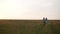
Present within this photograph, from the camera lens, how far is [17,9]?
954 mm

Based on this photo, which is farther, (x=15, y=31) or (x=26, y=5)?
(x=26, y=5)

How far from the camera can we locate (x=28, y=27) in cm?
73

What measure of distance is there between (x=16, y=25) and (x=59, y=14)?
475 mm

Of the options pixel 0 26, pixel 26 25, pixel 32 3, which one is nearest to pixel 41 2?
pixel 32 3

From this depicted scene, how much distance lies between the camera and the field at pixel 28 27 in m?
0.71

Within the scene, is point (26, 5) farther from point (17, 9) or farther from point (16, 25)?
point (16, 25)

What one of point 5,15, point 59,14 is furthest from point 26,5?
point 59,14

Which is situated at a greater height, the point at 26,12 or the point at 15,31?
the point at 26,12

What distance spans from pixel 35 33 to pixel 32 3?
356 millimetres

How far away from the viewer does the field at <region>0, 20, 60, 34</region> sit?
0.71 meters

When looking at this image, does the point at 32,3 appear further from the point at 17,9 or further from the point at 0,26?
the point at 0,26

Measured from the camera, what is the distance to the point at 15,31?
2.35 feet

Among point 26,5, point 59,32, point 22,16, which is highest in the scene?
point 26,5

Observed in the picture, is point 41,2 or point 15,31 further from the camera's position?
point 41,2
